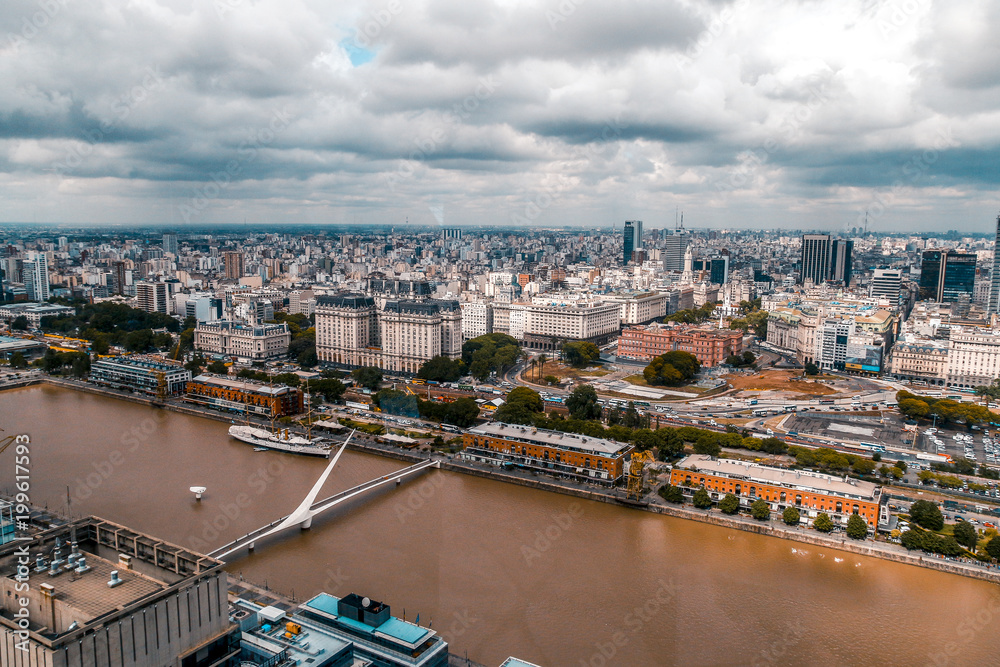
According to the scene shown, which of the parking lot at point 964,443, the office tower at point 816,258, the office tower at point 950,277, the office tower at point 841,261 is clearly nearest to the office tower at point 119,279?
the parking lot at point 964,443

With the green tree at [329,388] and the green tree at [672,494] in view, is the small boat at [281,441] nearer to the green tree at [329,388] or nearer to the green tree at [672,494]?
the green tree at [329,388]

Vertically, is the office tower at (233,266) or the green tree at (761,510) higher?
Result: the office tower at (233,266)

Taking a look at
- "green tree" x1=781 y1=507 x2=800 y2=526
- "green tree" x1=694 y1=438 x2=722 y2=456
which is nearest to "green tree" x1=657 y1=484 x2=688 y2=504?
"green tree" x1=781 y1=507 x2=800 y2=526

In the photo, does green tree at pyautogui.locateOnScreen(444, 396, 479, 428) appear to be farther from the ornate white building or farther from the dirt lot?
the dirt lot

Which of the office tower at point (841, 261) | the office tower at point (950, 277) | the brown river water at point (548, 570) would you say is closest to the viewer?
the brown river water at point (548, 570)

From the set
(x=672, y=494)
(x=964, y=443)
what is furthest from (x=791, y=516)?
(x=964, y=443)

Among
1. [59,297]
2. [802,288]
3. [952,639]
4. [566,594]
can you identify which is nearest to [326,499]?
[566,594]

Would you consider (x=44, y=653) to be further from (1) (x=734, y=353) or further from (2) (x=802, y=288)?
(2) (x=802, y=288)
